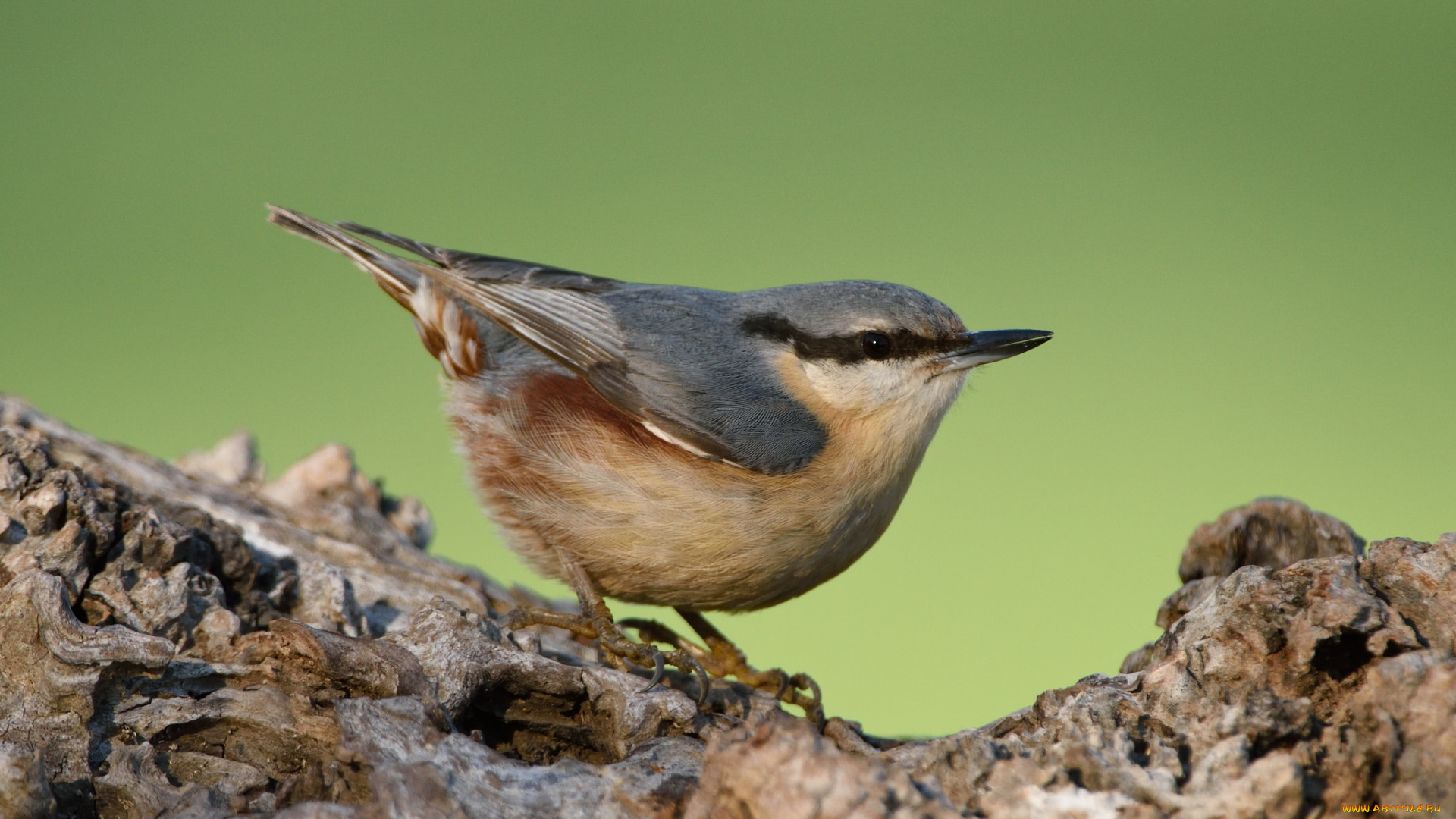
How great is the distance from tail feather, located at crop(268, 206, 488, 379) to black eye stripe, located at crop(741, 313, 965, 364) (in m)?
0.70

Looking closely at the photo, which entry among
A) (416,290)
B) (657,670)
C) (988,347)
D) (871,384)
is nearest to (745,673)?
(657,670)

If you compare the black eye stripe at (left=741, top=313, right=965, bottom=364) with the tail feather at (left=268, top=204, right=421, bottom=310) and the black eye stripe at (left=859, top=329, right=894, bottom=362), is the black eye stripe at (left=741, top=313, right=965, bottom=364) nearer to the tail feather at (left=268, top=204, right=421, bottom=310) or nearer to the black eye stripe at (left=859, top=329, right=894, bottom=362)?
the black eye stripe at (left=859, top=329, right=894, bottom=362)

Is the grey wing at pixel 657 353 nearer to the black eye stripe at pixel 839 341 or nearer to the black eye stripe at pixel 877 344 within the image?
the black eye stripe at pixel 839 341

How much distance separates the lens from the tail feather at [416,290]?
272 cm

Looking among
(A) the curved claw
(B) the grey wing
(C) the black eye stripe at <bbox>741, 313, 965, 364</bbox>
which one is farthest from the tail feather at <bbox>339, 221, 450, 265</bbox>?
(A) the curved claw

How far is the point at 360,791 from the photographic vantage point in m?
1.37

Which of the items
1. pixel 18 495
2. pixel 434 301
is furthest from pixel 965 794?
pixel 434 301

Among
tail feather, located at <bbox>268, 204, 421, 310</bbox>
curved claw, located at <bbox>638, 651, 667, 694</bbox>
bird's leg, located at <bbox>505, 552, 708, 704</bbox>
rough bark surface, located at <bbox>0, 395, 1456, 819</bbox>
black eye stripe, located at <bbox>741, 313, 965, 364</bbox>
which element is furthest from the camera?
tail feather, located at <bbox>268, 204, 421, 310</bbox>

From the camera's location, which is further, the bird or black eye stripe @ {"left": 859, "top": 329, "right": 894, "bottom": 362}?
black eye stripe @ {"left": 859, "top": 329, "right": 894, "bottom": 362}

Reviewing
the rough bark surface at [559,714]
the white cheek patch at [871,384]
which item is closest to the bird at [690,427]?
the white cheek patch at [871,384]

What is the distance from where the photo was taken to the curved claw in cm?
169

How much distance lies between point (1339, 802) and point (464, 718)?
115cm

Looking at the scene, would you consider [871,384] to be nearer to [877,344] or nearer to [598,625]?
[877,344]

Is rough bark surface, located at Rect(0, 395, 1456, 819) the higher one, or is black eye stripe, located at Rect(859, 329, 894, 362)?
black eye stripe, located at Rect(859, 329, 894, 362)
